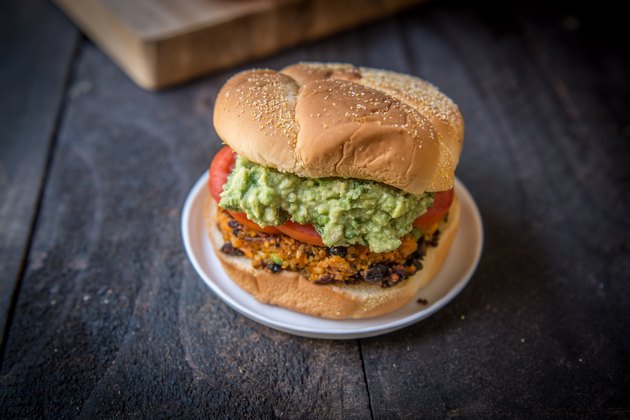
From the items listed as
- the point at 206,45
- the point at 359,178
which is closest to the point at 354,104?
the point at 359,178

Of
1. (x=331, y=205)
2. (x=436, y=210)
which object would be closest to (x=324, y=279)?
(x=331, y=205)

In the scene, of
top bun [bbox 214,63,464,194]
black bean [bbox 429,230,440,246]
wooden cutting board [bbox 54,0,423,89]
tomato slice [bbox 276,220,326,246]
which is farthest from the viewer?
wooden cutting board [bbox 54,0,423,89]

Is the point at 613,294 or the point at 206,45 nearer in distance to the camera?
the point at 613,294

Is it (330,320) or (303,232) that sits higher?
(303,232)

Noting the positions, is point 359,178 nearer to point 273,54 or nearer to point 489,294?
point 489,294

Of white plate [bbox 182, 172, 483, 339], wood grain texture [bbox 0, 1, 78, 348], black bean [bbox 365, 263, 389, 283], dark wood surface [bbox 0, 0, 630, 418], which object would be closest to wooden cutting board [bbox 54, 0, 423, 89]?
dark wood surface [bbox 0, 0, 630, 418]

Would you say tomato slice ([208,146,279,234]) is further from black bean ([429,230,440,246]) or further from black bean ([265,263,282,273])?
black bean ([429,230,440,246])

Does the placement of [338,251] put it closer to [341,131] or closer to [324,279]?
[324,279]
